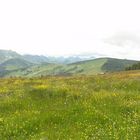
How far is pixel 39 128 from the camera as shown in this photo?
17422mm

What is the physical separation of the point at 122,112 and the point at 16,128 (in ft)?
19.9

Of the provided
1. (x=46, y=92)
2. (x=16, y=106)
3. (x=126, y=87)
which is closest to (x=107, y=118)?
(x=16, y=106)

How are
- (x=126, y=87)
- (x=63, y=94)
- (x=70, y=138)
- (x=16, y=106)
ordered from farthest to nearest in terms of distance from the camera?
(x=126, y=87) < (x=63, y=94) < (x=16, y=106) < (x=70, y=138)

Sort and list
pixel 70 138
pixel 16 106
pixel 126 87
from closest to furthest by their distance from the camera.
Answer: pixel 70 138 → pixel 16 106 → pixel 126 87

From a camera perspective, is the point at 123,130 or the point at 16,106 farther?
the point at 16,106

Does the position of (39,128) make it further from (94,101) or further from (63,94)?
(63,94)

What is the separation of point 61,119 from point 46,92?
756 centimetres

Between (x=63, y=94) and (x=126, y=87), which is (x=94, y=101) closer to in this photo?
(x=63, y=94)

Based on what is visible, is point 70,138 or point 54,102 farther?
point 54,102

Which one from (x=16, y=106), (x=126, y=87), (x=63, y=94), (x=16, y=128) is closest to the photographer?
(x=16, y=128)

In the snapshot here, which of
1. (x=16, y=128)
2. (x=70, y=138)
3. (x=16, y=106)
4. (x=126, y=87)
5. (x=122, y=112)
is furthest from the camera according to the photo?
(x=126, y=87)

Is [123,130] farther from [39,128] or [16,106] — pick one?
[16,106]

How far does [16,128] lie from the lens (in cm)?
1741

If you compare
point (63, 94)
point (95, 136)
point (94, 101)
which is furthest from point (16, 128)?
point (63, 94)
